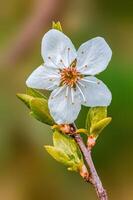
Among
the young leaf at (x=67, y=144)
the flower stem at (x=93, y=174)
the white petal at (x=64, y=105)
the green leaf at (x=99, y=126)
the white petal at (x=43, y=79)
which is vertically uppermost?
the white petal at (x=43, y=79)

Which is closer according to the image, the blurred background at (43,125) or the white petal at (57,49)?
the white petal at (57,49)

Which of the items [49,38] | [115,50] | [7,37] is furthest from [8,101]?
[49,38]

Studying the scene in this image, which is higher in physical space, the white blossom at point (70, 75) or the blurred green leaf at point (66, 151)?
the white blossom at point (70, 75)

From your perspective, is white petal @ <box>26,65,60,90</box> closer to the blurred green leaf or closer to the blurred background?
the blurred green leaf

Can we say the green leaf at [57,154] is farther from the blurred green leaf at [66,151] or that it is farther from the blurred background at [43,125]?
the blurred background at [43,125]

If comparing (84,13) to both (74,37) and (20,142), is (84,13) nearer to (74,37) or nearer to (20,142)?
(74,37)

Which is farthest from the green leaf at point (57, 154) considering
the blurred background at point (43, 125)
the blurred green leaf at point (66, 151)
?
the blurred background at point (43, 125)
